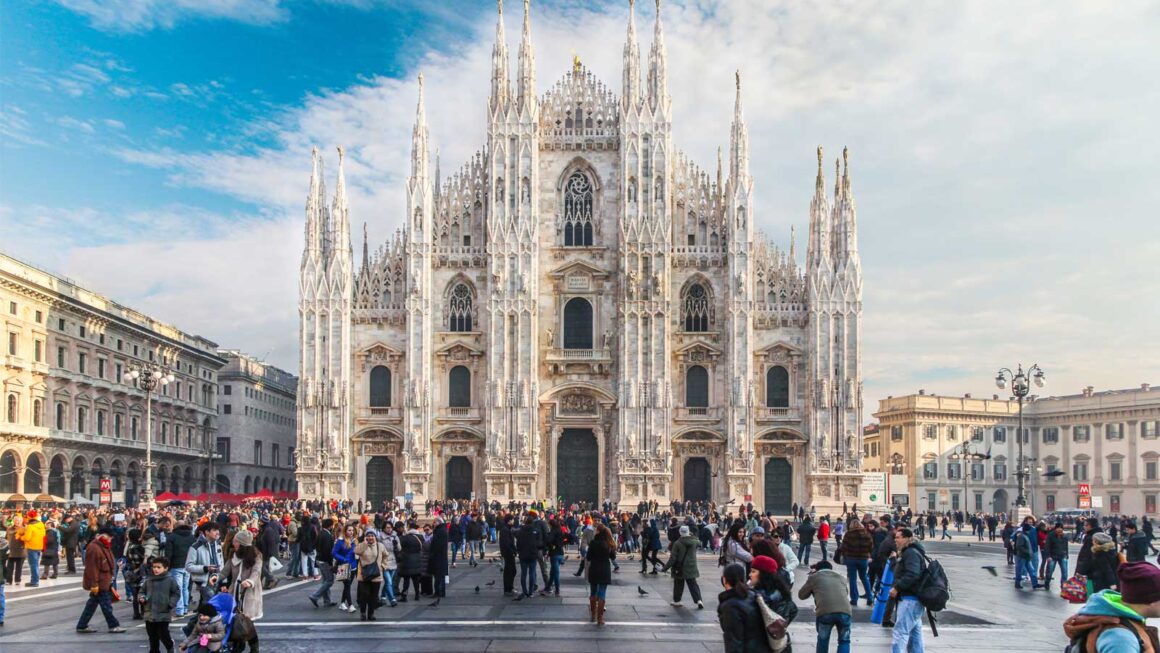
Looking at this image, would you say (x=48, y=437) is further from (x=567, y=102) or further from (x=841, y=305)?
(x=841, y=305)

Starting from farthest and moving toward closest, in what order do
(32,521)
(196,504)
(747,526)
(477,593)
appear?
1. (196,504)
2. (747,526)
3. (32,521)
4. (477,593)

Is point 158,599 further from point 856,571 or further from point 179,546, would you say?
point 856,571

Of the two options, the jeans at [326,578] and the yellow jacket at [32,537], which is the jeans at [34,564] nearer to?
the yellow jacket at [32,537]

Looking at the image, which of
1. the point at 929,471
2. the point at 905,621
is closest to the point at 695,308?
the point at 929,471

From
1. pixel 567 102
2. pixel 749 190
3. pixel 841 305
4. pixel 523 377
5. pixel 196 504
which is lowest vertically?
pixel 196 504

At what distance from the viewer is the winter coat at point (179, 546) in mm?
18500

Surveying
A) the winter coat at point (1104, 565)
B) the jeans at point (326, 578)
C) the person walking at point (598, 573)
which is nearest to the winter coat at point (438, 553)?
the jeans at point (326, 578)

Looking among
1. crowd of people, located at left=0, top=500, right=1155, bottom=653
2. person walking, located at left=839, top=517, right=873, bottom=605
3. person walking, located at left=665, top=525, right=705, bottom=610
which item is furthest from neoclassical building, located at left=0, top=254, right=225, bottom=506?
person walking, located at left=839, top=517, right=873, bottom=605

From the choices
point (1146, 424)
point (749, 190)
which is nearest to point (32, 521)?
point (749, 190)

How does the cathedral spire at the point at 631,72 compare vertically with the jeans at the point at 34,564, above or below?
above

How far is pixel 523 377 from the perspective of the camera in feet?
193

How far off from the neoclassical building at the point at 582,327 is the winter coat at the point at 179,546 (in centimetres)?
3970

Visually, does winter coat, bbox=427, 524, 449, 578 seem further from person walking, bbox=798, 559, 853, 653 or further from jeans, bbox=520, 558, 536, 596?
person walking, bbox=798, 559, 853, 653

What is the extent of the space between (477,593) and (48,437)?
1611 inches
